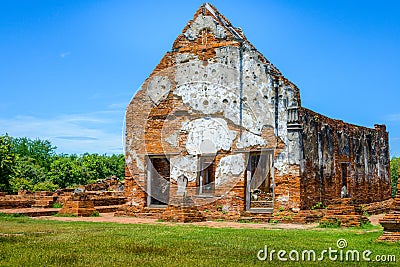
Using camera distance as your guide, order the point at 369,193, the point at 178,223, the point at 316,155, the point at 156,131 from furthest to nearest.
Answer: the point at 369,193, the point at 156,131, the point at 316,155, the point at 178,223

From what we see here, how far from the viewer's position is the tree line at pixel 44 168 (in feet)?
89.2

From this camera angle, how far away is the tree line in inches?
1071

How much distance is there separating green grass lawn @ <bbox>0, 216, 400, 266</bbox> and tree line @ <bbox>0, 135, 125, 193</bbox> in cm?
1724

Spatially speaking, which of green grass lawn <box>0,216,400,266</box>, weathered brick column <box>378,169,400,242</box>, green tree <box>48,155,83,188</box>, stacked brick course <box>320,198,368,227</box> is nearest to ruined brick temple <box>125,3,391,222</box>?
stacked brick course <box>320,198,368,227</box>

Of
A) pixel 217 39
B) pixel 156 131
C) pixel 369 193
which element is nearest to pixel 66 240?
pixel 156 131

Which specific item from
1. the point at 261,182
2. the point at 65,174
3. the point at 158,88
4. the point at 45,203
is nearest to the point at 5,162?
the point at 45,203

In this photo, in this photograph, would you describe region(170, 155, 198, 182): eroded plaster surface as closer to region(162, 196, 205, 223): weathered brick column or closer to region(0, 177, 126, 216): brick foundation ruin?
region(162, 196, 205, 223): weathered brick column

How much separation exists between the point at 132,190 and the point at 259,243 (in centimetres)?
915

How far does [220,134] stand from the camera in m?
16.1

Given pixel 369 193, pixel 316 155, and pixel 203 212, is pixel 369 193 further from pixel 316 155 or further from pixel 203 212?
pixel 203 212

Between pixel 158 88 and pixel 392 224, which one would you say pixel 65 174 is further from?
pixel 392 224

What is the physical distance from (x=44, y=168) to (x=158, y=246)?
118 ft

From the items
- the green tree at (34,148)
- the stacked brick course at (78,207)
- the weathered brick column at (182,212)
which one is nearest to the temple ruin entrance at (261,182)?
the weathered brick column at (182,212)

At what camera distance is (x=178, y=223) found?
1397 cm
